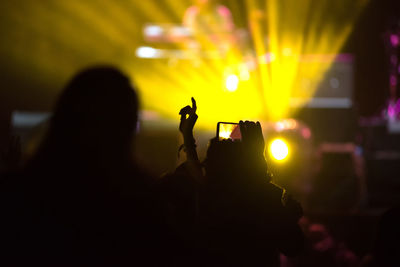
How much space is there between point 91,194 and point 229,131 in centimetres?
56

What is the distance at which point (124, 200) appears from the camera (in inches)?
51.6

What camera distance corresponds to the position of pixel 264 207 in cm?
146

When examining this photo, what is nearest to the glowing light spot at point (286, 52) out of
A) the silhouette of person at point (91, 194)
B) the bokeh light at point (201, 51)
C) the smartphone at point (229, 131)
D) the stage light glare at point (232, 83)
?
the bokeh light at point (201, 51)

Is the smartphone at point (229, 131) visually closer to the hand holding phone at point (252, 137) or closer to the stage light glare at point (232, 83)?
the hand holding phone at point (252, 137)

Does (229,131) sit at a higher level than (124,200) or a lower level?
higher

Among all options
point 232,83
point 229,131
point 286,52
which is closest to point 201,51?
point 232,83

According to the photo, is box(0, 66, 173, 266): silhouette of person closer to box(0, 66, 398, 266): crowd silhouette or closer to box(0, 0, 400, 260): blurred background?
box(0, 66, 398, 266): crowd silhouette

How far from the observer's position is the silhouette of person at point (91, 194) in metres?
1.29

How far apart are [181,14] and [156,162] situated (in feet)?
13.4

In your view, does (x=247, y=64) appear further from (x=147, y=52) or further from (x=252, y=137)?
(x=252, y=137)

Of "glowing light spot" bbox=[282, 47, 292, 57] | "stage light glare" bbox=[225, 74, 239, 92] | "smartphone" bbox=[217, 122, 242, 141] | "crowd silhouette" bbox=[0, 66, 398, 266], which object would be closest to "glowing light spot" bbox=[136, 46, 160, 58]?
"stage light glare" bbox=[225, 74, 239, 92]

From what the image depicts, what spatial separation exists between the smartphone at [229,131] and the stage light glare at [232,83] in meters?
6.78

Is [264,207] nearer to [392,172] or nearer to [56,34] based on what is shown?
[392,172]

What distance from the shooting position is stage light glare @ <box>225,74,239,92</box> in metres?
8.41
